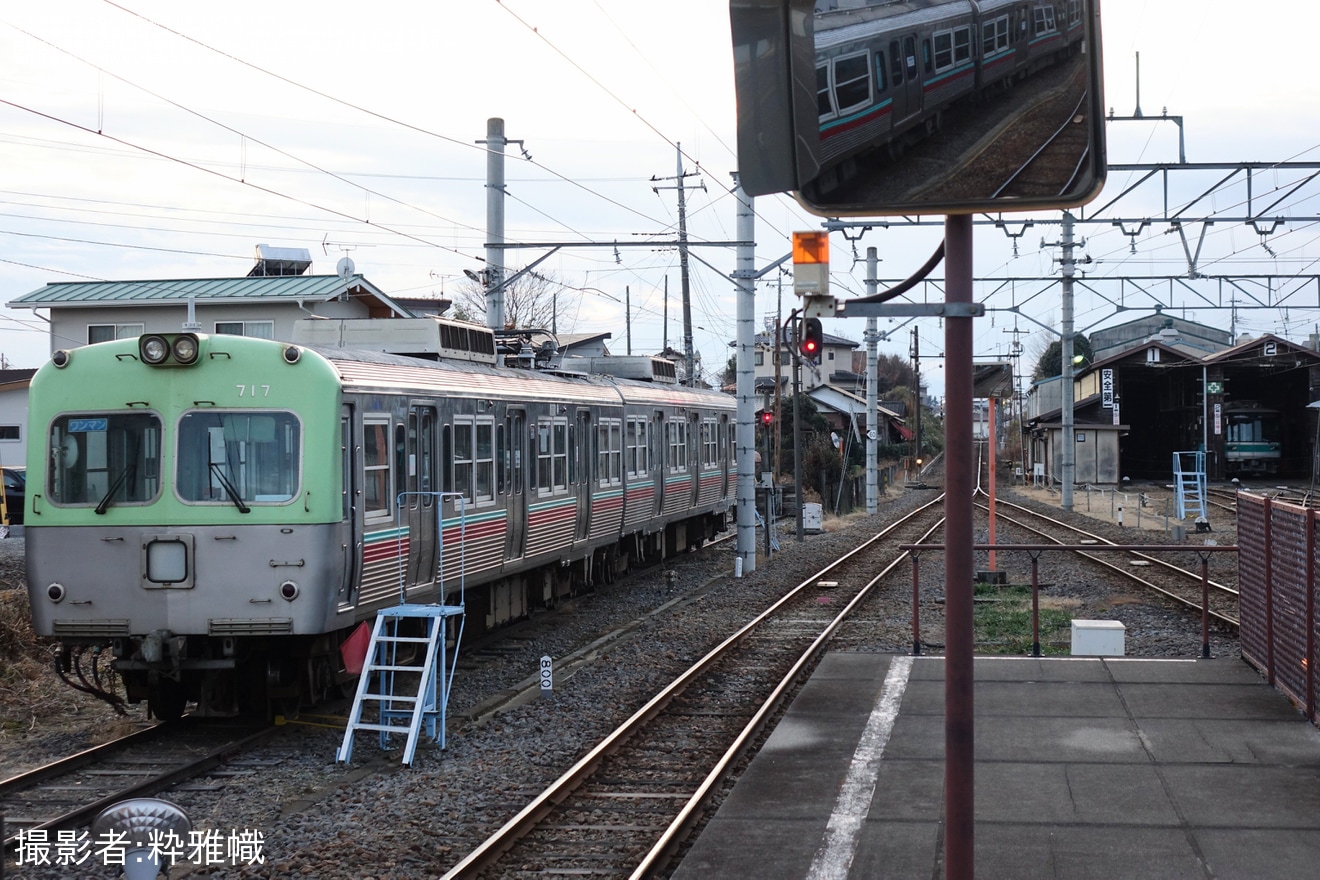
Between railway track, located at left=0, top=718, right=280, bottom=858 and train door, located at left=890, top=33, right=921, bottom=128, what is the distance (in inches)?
230

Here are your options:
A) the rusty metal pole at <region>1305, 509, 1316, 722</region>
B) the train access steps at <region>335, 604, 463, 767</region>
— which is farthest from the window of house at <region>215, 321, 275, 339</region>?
the rusty metal pole at <region>1305, 509, 1316, 722</region>

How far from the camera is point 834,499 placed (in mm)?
40688

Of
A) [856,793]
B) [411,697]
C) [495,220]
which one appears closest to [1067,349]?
[495,220]

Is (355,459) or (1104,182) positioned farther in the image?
(355,459)

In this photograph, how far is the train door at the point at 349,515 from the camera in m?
9.52

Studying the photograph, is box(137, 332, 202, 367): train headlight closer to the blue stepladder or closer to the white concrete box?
the blue stepladder

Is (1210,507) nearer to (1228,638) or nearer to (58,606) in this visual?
(1228,638)

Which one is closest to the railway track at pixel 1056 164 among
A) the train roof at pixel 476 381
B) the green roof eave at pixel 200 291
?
the train roof at pixel 476 381

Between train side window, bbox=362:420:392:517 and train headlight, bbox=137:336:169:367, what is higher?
train headlight, bbox=137:336:169:367

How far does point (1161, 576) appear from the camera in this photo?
19641 mm

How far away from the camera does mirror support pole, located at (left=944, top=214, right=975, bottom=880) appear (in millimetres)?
3887

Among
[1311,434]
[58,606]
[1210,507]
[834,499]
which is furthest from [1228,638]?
[1311,434]

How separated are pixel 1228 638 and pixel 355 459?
8895mm

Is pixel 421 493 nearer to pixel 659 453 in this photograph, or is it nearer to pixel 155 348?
pixel 155 348
